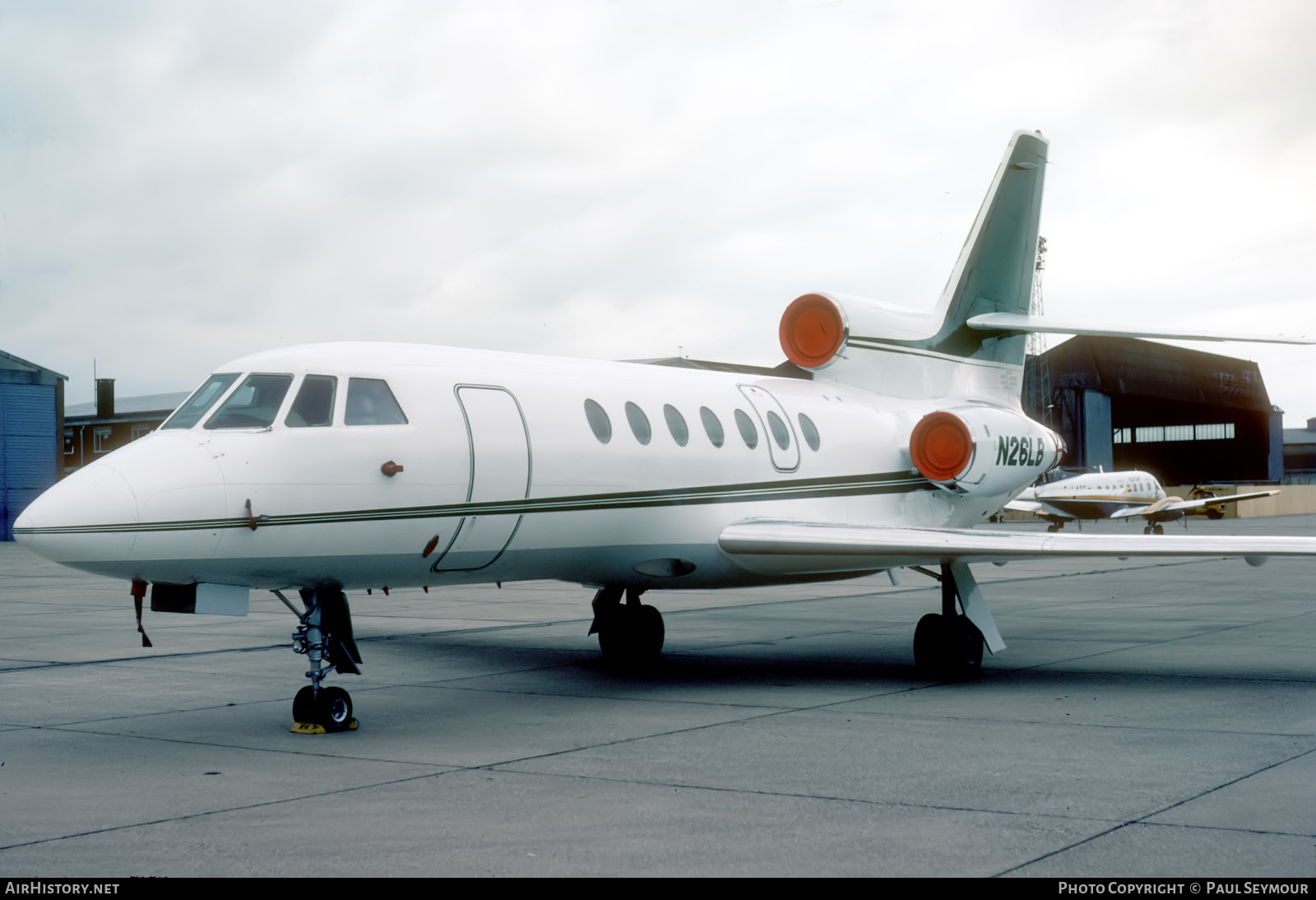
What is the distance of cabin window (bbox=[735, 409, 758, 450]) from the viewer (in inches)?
468

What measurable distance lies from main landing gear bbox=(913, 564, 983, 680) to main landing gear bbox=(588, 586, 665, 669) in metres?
2.68

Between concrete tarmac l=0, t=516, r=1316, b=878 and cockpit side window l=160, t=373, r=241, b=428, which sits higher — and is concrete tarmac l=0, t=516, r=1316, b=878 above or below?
below

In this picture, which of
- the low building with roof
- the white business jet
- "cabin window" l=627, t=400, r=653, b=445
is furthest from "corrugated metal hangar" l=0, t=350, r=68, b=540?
"cabin window" l=627, t=400, r=653, b=445

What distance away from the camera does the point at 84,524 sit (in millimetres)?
7477

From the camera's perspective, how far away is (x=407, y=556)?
29.5 ft

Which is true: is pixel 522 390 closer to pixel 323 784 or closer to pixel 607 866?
pixel 323 784

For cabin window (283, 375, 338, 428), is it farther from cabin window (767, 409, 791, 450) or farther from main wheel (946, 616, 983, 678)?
main wheel (946, 616, 983, 678)

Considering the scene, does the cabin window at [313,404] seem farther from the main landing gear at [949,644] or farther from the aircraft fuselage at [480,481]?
the main landing gear at [949,644]

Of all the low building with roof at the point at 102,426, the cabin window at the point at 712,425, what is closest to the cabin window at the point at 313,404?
the cabin window at the point at 712,425

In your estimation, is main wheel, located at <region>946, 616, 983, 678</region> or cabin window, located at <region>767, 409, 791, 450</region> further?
cabin window, located at <region>767, 409, 791, 450</region>

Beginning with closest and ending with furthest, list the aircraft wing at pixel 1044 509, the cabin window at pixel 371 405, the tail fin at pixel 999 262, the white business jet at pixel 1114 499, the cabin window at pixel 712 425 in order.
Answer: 1. the cabin window at pixel 371 405
2. the cabin window at pixel 712 425
3. the tail fin at pixel 999 262
4. the white business jet at pixel 1114 499
5. the aircraft wing at pixel 1044 509

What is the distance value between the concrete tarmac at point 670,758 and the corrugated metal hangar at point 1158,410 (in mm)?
60473

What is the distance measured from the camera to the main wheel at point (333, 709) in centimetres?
862

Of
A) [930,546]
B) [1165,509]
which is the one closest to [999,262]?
[930,546]
